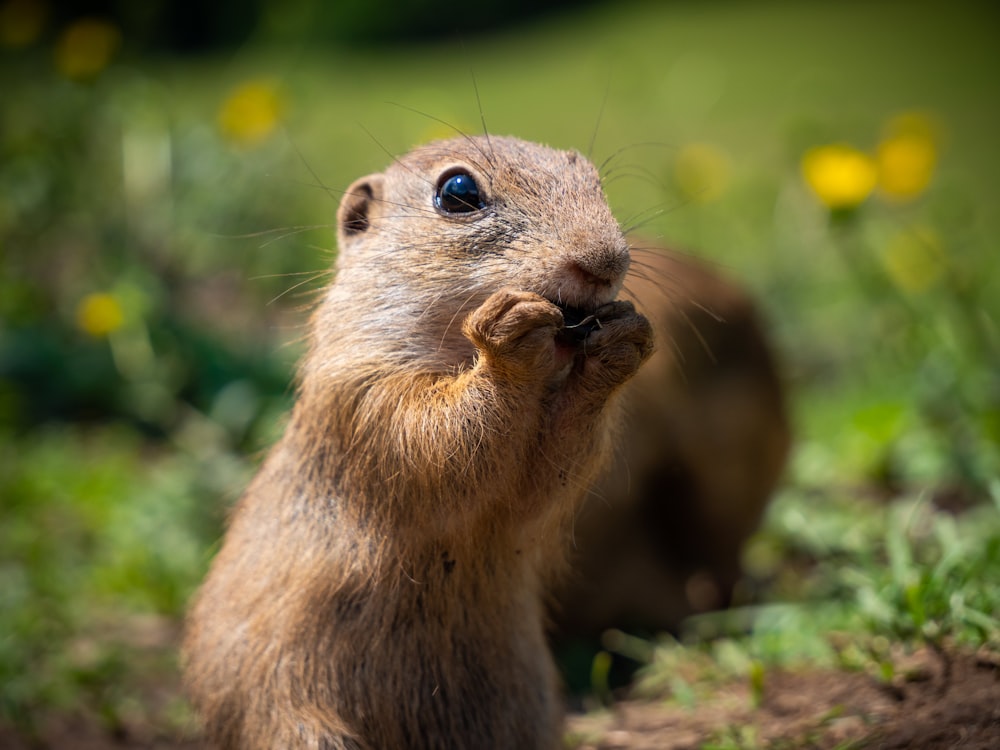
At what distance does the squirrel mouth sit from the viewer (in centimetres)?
282

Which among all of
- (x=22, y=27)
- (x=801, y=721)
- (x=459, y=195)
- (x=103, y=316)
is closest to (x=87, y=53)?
(x=22, y=27)

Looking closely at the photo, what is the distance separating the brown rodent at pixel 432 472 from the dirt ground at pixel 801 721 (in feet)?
1.95

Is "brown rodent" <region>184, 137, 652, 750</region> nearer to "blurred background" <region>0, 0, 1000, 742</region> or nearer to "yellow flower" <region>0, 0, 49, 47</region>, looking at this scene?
"blurred background" <region>0, 0, 1000, 742</region>

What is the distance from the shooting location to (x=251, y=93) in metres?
6.82

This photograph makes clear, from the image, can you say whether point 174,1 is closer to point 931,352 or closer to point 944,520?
point 931,352

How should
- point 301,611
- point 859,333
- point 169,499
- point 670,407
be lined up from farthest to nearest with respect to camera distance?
point 859,333
point 169,499
point 670,407
point 301,611

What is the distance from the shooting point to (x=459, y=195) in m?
3.02

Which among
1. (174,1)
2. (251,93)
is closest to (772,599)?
(251,93)

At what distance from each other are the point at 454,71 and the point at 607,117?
96.6 inches

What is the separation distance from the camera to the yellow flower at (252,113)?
6.69m

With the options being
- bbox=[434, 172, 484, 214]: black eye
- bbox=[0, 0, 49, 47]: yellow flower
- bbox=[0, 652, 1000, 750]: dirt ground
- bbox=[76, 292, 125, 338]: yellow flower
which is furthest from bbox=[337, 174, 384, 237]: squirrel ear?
bbox=[0, 0, 49, 47]: yellow flower

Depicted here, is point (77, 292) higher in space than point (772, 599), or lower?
higher

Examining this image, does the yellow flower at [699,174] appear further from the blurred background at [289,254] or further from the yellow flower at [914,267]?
the yellow flower at [914,267]

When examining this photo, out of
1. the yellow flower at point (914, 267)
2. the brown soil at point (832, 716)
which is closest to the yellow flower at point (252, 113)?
the yellow flower at point (914, 267)
